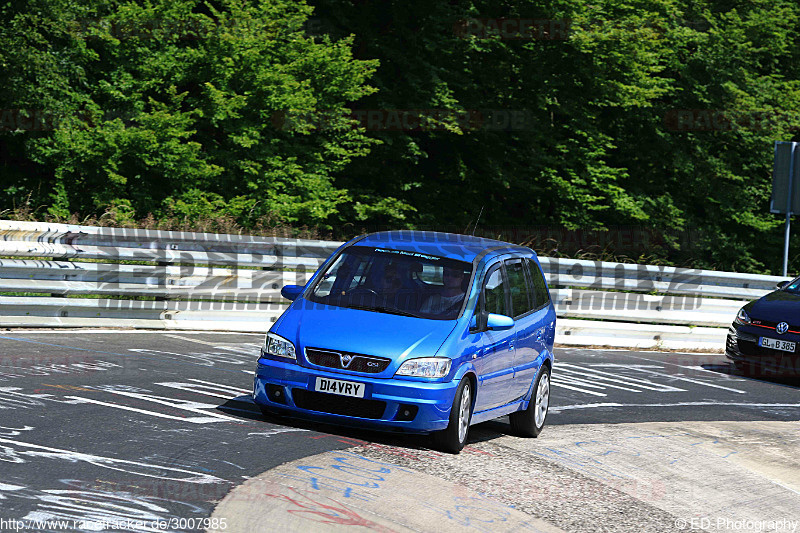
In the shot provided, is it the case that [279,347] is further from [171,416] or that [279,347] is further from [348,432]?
[171,416]

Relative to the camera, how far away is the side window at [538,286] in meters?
11.0

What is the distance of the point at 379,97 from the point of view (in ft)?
110

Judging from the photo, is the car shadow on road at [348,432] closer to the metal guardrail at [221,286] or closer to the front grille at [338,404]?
the front grille at [338,404]

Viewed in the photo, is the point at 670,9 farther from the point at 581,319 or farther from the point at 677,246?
the point at 581,319

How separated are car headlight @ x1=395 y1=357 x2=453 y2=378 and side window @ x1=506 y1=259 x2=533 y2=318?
169 cm

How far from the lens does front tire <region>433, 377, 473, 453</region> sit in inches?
344

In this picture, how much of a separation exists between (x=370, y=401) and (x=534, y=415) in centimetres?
226

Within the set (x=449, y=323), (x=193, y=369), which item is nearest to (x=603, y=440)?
(x=449, y=323)

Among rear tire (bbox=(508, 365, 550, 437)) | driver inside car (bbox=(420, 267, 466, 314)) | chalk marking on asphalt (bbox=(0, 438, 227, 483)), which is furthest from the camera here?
rear tire (bbox=(508, 365, 550, 437))

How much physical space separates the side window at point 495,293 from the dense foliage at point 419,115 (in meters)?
11.3

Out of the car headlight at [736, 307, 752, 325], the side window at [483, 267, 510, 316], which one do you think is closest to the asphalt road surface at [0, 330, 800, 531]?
the car headlight at [736, 307, 752, 325]

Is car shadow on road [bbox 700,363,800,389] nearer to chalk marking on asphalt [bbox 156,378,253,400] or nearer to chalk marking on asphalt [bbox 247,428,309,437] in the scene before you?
chalk marking on asphalt [bbox 156,378,253,400]

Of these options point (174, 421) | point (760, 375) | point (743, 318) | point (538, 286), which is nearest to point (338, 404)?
point (174, 421)

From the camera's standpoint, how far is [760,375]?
1703cm
